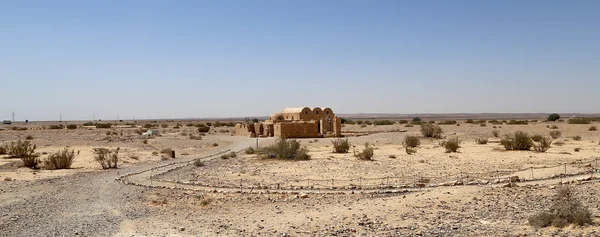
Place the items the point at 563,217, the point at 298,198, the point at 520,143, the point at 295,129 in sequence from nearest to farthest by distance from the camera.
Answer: the point at 563,217, the point at 298,198, the point at 520,143, the point at 295,129

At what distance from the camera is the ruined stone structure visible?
172 ft

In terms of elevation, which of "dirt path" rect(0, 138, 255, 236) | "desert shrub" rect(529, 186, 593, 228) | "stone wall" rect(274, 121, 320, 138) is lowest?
"dirt path" rect(0, 138, 255, 236)

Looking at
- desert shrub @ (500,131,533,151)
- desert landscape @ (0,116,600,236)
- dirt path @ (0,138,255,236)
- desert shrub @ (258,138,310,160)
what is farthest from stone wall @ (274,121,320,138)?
dirt path @ (0,138,255,236)

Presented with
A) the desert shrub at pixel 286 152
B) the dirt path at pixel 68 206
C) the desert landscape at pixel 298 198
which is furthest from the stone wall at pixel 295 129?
the dirt path at pixel 68 206

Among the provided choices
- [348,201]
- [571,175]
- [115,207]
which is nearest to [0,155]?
[115,207]

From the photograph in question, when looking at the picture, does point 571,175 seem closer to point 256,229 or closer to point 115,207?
point 256,229

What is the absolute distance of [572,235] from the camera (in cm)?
1025

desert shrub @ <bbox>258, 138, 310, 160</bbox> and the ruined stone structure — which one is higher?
the ruined stone structure

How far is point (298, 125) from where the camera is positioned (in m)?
52.5

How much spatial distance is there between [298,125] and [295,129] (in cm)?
52

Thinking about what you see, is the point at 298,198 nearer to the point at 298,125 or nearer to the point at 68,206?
the point at 68,206

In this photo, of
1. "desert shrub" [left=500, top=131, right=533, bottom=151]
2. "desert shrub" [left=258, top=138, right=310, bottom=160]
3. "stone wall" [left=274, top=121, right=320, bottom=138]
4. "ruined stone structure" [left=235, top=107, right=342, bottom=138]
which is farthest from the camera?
"ruined stone structure" [left=235, top=107, right=342, bottom=138]

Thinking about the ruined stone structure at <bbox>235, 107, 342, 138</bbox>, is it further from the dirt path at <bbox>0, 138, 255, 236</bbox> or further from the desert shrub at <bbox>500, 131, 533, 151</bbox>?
the dirt path at <bbox>0, 138, 255, 236</bbox>

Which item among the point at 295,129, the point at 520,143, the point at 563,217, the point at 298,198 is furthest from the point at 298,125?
the point at 563,217
